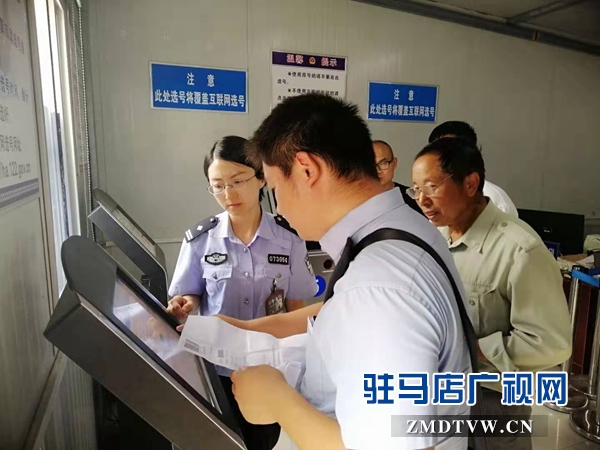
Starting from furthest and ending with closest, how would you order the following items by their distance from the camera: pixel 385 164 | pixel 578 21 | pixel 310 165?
pixel 578 21 → pixel 385 164 → pixel 310 165

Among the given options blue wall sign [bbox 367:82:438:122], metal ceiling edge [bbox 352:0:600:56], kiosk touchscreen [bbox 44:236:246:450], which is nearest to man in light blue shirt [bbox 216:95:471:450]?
kiosk touchscreen [bbox 44:236:246:450]

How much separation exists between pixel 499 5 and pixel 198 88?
276cm

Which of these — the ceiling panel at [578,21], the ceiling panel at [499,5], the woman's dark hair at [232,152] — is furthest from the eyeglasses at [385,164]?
the ceiling panel at [578,21]

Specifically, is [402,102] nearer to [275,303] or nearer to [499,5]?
[499,5]

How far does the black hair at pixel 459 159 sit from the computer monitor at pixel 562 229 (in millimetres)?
2848

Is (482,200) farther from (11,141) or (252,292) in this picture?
(11,141)

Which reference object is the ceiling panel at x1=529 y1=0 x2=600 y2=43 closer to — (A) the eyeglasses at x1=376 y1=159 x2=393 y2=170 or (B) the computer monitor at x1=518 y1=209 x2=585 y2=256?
(B) the computer monitor at x1=518 y1=209 x2=585 y2=256

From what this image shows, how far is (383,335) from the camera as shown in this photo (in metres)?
0.62

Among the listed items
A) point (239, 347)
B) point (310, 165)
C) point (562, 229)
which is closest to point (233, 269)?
point (239, 347)

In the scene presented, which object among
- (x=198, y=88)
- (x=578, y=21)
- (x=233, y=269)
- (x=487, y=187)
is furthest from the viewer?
(x=578, y=21)

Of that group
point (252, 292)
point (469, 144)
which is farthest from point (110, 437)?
point (469, 144)

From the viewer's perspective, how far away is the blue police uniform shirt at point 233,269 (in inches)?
60.3

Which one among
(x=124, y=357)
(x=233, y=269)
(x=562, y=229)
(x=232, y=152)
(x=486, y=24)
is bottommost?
(x=562, y=229)

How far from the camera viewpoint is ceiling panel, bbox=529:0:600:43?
3785 millimetres
